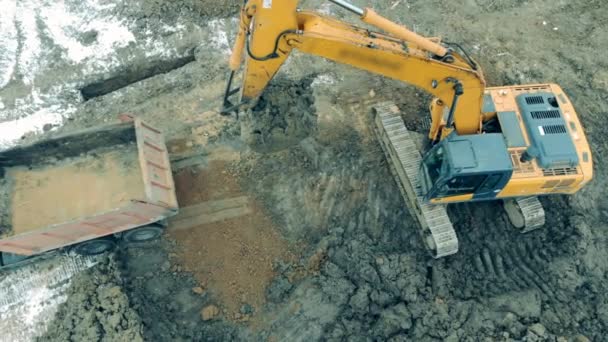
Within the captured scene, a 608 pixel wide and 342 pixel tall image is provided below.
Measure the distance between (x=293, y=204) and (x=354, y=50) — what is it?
150 inches

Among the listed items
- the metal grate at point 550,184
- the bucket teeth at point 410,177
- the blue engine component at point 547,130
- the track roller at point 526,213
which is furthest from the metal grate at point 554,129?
the bucket teeth at point 410,177

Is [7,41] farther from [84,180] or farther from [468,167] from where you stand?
[468,167]

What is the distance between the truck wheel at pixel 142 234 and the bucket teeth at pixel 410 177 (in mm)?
5099

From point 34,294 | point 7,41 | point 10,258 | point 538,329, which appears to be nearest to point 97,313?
point 34,294

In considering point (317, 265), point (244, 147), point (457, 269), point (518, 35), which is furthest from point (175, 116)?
point (518, 35)

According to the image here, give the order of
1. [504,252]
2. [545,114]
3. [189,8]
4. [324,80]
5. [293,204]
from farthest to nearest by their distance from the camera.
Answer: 1. [189,8]
2. [324,80]
3. [293,204]
4. [504,252]
5. [545,114]

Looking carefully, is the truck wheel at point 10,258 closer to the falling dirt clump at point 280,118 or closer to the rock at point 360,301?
the falling dirt clump at point 280,118

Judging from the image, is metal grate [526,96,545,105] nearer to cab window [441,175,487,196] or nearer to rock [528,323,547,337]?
cab window [441,175,487,196]

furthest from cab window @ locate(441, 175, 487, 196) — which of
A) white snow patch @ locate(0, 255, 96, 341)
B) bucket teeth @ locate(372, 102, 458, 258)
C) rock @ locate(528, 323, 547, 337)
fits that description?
white snow patch @ locate(0, 255, 96, 341)

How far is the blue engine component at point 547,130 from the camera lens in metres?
9.70

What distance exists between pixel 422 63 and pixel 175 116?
6023mm

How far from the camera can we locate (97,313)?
9281 mm

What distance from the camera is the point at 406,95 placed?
1260 centimetres

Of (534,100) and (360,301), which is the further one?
(534,100)
